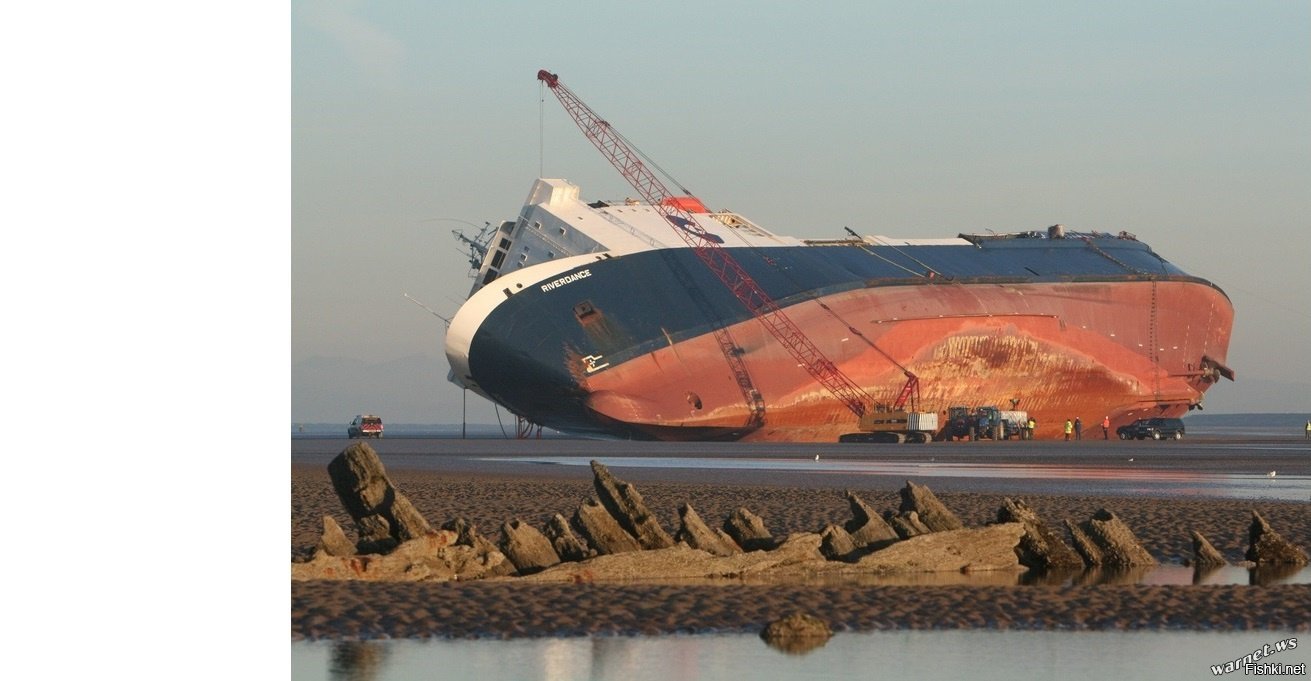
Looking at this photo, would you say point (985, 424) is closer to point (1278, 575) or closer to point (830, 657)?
point (1278, 575)

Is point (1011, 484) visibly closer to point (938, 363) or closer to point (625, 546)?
point (625, 546)

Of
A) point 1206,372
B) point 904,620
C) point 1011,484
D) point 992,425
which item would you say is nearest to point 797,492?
point 1011,484

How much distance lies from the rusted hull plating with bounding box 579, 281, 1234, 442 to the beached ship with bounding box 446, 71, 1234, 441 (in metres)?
0.10

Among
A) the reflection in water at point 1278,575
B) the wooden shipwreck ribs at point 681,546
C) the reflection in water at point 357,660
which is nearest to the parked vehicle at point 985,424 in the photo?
the wooden shipwreck ribs at point 681,546

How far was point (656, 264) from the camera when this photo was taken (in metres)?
86.3

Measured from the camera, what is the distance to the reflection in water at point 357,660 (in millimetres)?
13031

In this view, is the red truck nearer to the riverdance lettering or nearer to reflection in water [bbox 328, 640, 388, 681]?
the riverdance lettering

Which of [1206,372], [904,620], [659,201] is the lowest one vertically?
[904,620]

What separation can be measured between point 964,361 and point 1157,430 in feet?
32.3

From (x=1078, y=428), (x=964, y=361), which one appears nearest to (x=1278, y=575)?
(x=964, y=361)

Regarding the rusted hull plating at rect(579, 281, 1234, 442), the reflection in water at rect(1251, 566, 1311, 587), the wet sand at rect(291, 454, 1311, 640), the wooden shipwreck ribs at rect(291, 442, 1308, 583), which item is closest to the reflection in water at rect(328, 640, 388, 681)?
the wet sand at rect(291, 454, 1311, 640)

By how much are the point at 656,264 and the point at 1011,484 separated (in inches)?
1930

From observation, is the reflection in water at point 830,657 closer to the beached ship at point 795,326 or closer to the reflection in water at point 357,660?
the reflection in water at point 357,660
